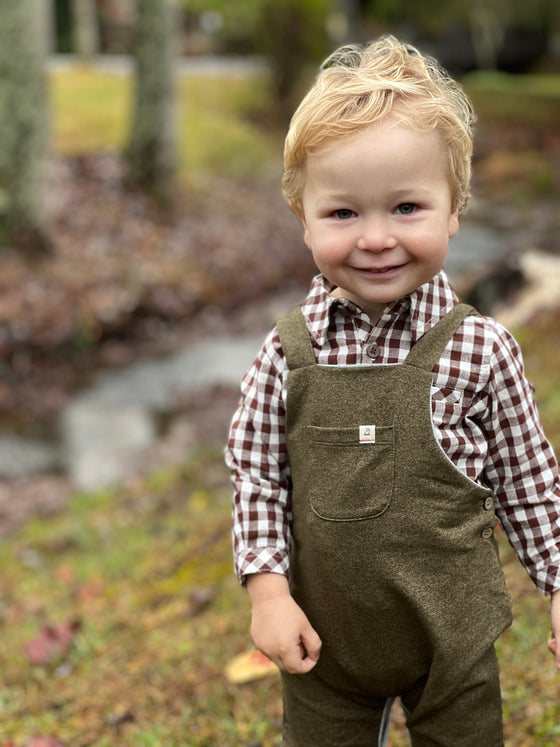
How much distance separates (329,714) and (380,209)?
1092 mm

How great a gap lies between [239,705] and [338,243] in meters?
1.81

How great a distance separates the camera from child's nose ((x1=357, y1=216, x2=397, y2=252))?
63.8 inches

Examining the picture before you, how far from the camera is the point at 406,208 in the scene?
1.66 metres

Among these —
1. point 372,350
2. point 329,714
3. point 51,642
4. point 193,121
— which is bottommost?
point 51,642

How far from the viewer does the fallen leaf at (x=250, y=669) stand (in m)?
2.94

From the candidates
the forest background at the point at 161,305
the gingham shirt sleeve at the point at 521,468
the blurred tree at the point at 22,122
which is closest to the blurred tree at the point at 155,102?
the forest background at the point at 161,305

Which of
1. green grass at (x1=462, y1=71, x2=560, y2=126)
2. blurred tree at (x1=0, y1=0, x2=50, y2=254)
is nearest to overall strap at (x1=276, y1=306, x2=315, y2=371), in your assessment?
blurred tree at (x1=0, y1=0, x2=50, y2=254)

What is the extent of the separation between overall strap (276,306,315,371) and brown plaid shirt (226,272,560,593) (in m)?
0.02

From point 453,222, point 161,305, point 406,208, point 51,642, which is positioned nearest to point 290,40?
point 161,305

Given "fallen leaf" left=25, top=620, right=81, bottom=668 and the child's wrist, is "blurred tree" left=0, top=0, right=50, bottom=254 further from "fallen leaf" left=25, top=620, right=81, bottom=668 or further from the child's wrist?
the child's wrist

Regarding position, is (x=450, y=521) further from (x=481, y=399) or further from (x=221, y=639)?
(x=221, y=639)

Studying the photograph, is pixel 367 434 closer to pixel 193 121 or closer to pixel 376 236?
pixel 376 236

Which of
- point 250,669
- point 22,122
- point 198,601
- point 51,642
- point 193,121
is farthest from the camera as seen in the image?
point 193,121

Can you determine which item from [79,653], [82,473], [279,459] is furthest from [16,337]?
[279,459]
